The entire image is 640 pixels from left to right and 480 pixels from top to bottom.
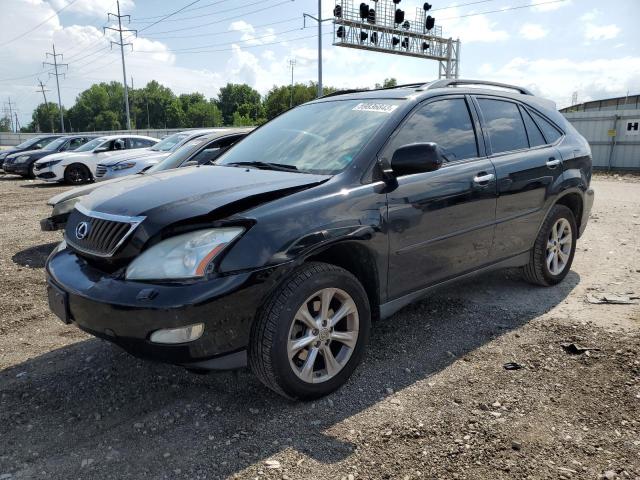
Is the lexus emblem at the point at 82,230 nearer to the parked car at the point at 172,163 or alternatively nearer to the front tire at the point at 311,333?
the front tire at the point at 311,333

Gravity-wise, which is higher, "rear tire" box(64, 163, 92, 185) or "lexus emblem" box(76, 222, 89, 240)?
"lexus emblem" box(76, 222, 89, 240)

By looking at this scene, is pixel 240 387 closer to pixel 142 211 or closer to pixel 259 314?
pixel 259 314

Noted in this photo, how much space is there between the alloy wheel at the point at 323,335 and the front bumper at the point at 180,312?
0.95 feet

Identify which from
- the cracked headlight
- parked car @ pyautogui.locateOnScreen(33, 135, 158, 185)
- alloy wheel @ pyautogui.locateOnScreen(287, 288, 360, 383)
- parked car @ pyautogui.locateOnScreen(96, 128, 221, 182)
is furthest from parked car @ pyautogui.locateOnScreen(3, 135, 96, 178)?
alloy wheel @ pyautogui.locateOnScreen(287, 288, 360, 383)

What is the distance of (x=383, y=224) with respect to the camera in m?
3.09

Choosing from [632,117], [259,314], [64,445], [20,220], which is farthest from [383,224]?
[632,117]

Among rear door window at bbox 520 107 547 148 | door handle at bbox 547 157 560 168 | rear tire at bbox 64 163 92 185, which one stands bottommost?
rear tire at bbox 64 163 92 185

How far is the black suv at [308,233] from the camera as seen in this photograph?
2504 millimetres

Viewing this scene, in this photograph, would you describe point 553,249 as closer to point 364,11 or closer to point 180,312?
point 180,312

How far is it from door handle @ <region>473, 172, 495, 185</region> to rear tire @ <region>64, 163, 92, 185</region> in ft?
47.1

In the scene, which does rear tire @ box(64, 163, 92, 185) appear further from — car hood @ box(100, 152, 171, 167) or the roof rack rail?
the roof rack rail

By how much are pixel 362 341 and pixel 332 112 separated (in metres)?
1.71

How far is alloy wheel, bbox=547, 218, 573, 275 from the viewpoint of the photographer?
4.68 metres

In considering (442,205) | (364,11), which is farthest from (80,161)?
(364,11)
